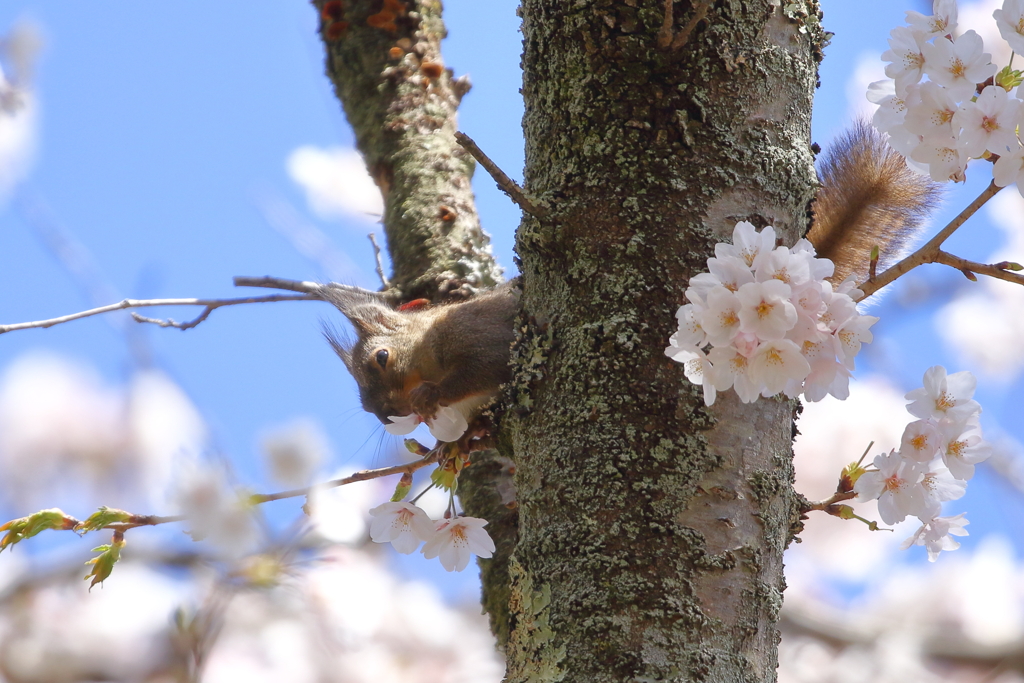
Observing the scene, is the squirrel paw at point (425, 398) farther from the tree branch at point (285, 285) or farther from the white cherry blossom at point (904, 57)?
the white cherry blossom at point (904, 57)

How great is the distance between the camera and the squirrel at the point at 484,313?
1.84 m

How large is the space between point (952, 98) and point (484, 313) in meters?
1.30

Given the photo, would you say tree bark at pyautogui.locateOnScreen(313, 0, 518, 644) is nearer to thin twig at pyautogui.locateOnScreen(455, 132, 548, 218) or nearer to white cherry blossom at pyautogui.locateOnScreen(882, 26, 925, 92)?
thin twig at pyautogui.locateOnScreen(455, 132, 548, 218)

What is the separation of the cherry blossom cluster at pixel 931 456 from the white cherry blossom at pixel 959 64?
36cm

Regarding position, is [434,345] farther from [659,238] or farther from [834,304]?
[834,304]

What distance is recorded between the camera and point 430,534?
1488 mm

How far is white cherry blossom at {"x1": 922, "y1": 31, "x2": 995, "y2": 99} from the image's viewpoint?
1101 millimetres

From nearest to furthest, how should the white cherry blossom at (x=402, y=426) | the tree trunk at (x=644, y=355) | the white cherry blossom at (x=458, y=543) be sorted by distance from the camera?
the tree trunk at (x=644, y=355) < the white cherry blossom at (x=458, y=543) < the white cherry blossom at (x=402, y=426)

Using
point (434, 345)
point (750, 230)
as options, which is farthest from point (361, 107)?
point (750, 230)

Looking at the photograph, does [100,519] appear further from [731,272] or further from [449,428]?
[731,272]

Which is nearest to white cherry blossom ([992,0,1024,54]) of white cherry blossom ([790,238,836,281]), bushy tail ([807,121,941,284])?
white cherry blossom ([790,238,836,281])

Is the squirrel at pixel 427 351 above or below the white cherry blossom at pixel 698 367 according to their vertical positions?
above

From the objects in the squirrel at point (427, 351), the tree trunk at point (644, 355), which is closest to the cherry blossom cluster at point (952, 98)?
the tree trunk at point (644, 355)

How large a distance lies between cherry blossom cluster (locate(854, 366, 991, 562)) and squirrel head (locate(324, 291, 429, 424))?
131 centimetres
